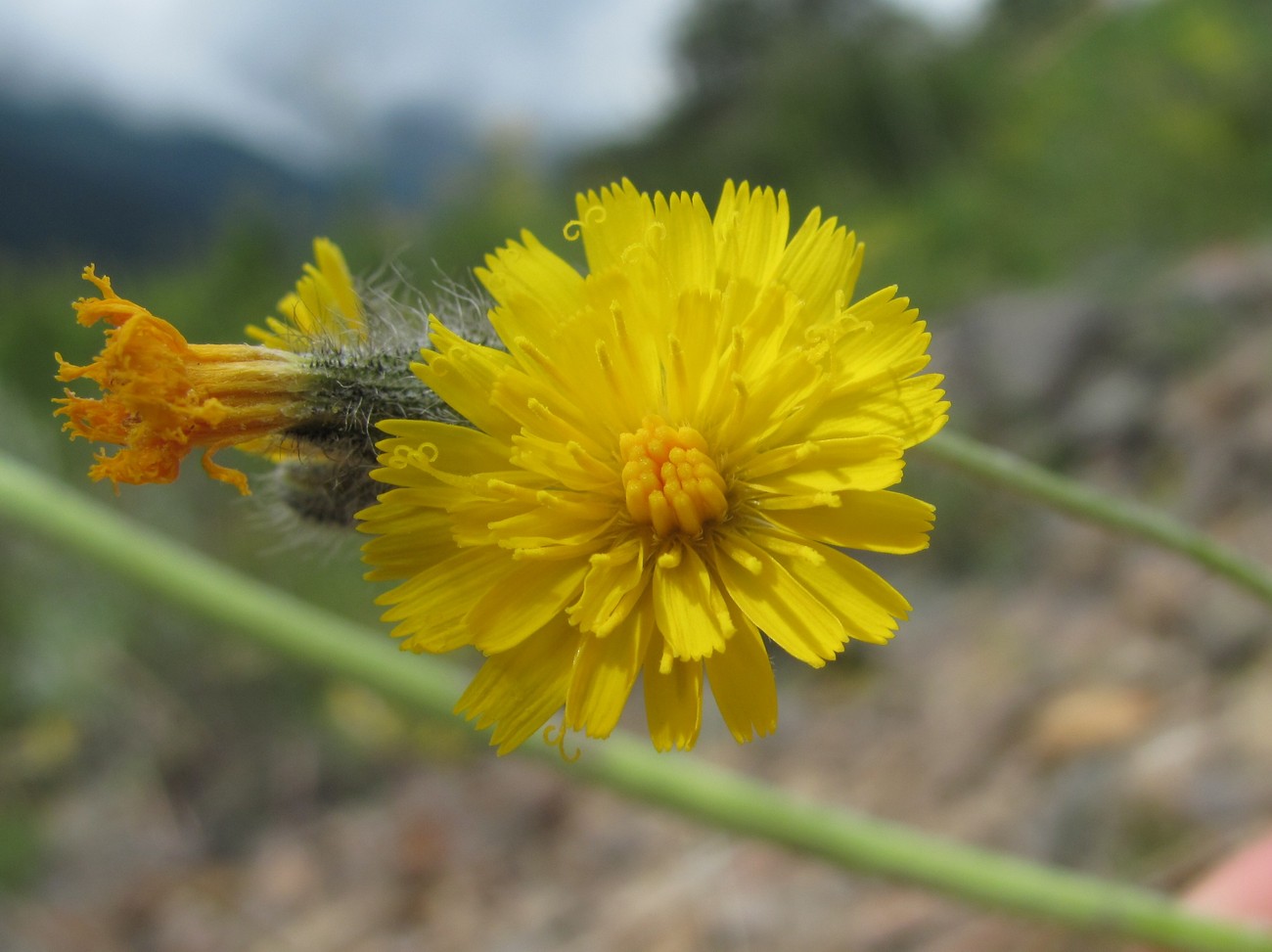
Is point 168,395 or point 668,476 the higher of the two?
point 668,476

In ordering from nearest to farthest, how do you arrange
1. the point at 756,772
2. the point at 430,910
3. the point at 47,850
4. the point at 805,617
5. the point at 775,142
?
the point at 805,617 < the point at 430,910 < the point at 756,772 < the point at 47,850 < the point at 775,142

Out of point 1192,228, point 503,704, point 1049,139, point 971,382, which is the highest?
point 1049,139

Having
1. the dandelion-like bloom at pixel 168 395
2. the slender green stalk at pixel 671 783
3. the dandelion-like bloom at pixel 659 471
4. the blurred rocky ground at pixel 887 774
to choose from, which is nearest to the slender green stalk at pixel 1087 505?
the dandelion-like bloom at pixel 659 471

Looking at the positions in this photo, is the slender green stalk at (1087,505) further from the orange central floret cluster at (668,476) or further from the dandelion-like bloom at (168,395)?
the dandelion-like bloom at (168,395)

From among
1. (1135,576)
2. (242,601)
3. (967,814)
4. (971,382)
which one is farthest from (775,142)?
(242,601)

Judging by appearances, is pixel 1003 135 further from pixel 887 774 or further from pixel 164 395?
pixel 164 395

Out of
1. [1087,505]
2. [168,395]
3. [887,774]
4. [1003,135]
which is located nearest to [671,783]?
[1087,505]

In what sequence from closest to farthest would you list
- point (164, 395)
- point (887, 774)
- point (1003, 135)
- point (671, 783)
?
point (164, 395), point (671, 783), point (887, 774), point (1003, 135)

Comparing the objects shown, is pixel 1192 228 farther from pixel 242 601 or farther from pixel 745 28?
pixel 745 28
